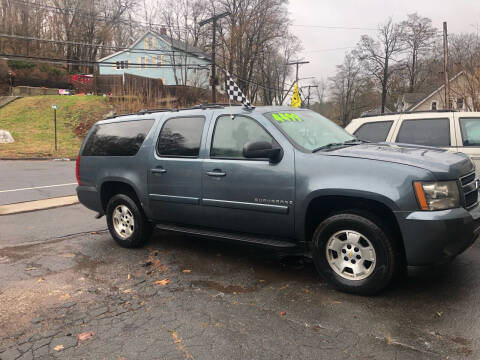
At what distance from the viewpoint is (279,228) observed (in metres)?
3.92

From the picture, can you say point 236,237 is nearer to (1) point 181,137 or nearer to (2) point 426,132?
(1) point 181,137

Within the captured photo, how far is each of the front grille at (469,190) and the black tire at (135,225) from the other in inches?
149

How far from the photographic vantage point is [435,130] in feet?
20.1

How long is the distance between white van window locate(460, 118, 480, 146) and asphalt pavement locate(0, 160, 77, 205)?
29.7ft

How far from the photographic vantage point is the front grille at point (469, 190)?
3463 millimetres

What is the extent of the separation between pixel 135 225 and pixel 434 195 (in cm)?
369

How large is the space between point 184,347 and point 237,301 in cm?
85

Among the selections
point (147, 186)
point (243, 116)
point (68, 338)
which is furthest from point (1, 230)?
point (243, 116)

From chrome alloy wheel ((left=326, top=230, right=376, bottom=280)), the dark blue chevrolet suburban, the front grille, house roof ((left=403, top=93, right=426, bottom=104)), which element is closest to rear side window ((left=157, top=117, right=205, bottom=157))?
the dark blue chevrolet suburban

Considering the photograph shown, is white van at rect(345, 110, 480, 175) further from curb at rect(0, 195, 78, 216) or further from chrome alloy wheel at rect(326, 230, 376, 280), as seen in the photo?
curb at rect(0, 195, 78, 216)

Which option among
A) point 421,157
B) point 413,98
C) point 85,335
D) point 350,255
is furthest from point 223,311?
point 413,98

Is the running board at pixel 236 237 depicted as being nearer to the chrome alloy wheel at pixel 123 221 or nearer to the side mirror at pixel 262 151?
the chrome alloy wheel at pixel 123 221

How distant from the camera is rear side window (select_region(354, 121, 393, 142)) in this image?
6.42 metres

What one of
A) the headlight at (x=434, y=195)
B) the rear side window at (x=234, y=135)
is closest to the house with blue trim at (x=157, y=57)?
the rear side window at (x=234, y=135)
